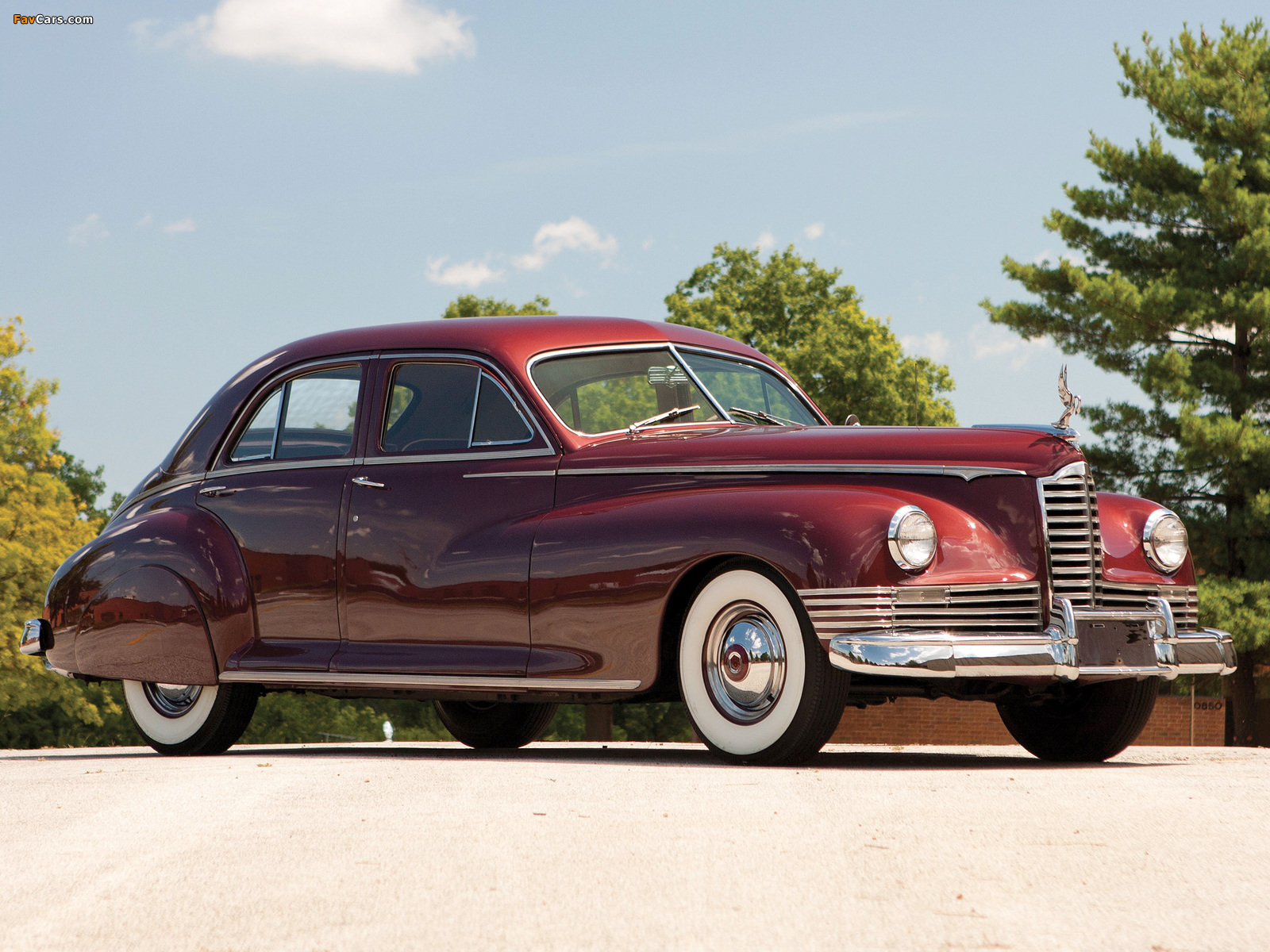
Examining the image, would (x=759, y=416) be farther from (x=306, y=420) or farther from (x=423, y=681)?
(x=306, y=420)

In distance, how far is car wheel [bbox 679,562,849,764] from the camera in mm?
6309

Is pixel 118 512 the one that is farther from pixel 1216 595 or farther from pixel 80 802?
pixel 1216 595

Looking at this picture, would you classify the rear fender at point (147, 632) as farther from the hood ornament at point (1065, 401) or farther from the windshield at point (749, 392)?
the hood ornament at point (1065, 401)

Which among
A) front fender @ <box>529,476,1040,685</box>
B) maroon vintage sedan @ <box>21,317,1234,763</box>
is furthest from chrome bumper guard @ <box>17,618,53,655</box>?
front fender @ <box>529,476,1040,685</box>

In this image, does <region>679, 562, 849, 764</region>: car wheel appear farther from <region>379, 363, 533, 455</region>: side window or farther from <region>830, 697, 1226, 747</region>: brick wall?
<region>830, 697, 1226, 747</region>: brick wall

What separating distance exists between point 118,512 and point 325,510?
71.4 inches

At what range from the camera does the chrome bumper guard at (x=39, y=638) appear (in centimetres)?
875

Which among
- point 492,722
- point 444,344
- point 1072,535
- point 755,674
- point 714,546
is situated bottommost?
point 492,722

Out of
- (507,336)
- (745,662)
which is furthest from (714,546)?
(507,336)

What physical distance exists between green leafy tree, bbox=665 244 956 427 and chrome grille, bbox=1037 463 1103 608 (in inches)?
1077

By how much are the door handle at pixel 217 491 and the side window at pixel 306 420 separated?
0.18 meters

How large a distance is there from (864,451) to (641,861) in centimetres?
290

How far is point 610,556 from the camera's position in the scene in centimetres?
682

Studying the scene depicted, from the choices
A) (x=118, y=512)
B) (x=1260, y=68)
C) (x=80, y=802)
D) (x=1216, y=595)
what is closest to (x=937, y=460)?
(x=80, y=802)
